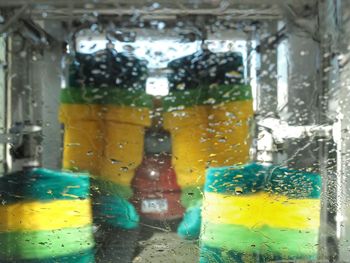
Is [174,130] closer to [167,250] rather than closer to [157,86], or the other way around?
[157,86]

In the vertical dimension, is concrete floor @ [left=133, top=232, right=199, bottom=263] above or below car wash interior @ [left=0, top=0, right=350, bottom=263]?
below

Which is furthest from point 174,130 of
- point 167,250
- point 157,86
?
point 167,250

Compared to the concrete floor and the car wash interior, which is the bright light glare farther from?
the concrete floor

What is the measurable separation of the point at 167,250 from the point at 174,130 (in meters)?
0.29

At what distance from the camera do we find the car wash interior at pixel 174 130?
0.94m

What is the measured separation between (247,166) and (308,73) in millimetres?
266

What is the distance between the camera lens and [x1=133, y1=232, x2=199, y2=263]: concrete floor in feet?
3.22

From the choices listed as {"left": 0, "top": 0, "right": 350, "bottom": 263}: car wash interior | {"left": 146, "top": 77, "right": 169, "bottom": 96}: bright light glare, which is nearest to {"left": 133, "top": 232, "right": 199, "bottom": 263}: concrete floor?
{"left": 0, "top": 0, "right": 350, "bottom": 263}: car wash interior

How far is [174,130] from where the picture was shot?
0.98 metres

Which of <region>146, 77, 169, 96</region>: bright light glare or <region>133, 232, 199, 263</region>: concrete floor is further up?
<region>146, 77, 169, 96</region>: bright light glare

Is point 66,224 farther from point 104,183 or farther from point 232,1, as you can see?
point 232,1

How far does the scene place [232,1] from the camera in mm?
940

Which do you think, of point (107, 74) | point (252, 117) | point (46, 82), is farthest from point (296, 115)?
point (46, 82)

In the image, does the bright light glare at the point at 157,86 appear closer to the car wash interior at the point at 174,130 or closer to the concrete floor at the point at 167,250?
the car wash interior at the point at 174,130
